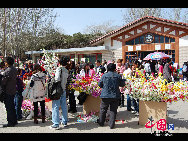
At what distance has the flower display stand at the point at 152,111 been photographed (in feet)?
16.4

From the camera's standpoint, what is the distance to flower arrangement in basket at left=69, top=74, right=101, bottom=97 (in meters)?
5.77

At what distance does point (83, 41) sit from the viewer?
3094 centimetres

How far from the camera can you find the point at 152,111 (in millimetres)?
5117

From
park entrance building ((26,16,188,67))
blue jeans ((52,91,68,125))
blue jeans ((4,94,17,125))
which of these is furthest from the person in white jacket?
park entrance building ((26,16,188,67))

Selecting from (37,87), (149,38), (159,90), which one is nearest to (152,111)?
(159,90)

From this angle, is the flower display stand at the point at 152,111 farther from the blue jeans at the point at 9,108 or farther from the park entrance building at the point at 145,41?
the park entrance building at the point at 145,41

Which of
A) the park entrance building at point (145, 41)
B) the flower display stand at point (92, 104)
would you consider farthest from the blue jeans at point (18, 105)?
the park entrance building at point (145, 41)

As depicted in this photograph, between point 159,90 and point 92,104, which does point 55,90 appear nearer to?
point 92,104

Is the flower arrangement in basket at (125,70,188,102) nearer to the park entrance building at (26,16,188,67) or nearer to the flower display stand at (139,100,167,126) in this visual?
the flower display stand at (139,100,167,126)

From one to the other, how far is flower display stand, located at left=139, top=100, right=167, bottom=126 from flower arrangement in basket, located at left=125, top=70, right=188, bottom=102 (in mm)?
160

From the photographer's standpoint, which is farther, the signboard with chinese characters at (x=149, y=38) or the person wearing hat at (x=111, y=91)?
the signboard with chinese characters at (x=149, y=38)

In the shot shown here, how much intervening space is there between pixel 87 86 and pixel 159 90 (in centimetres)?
205

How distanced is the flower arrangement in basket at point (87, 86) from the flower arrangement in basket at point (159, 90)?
1.08 metres

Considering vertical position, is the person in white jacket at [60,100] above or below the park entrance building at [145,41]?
below
